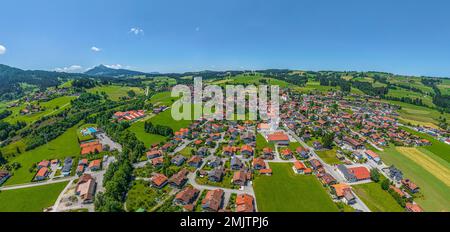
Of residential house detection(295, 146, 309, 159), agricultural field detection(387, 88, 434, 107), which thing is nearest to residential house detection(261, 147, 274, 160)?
residential house detection(295, 146, 309, 159)

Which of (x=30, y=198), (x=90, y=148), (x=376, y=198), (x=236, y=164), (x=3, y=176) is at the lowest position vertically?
(x=30, y=198)

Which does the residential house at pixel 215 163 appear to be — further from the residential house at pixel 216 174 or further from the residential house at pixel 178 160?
the residential house at pixel 178 160

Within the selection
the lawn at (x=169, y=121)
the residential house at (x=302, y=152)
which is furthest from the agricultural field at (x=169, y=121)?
the residential house at (x=302, y=152)

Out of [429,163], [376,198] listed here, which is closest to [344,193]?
[376,198]

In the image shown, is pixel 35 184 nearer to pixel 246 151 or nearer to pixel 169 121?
pixel 169 121

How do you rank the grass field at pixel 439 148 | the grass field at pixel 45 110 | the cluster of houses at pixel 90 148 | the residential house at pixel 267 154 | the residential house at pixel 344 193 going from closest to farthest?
the residential house at pixel 344 193 → the residential house at pixel 267 154 → the grass field at pixel 439 148 → the cluster of houses at pixel 90 148 → the grass field at pixel 45 110

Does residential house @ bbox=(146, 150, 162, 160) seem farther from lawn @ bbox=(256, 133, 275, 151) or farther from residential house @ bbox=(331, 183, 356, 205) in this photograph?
residential house @ bbox=(331, 183, 356, 205)
